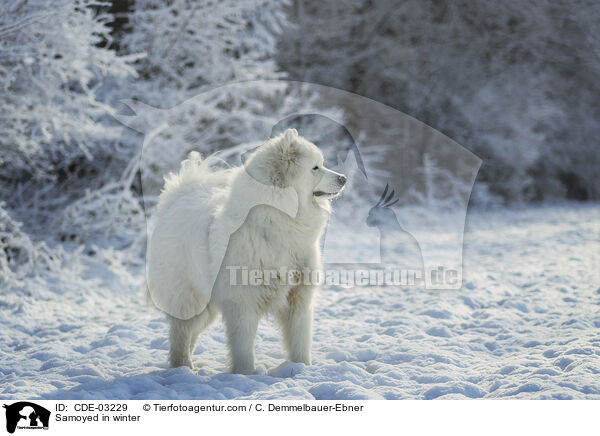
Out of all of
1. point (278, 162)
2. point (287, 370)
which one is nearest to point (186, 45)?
point (278, 162)

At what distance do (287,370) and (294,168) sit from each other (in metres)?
1.34

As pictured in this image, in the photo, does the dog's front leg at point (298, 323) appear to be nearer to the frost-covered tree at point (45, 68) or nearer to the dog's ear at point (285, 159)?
the dog's ear at point (285, 159)

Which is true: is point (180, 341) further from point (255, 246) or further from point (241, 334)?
point (255, 246)

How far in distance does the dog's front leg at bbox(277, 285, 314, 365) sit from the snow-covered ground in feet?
0.42

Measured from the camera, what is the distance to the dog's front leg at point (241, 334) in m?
3.43

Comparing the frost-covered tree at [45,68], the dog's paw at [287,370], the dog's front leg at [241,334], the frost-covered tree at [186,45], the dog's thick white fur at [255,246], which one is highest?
the frost-covered tree at [186,45]

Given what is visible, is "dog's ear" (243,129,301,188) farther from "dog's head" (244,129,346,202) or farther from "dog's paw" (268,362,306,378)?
"dog's paw" (268,362,306,378)

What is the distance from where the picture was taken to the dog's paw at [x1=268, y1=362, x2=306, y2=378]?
3557 millimetres

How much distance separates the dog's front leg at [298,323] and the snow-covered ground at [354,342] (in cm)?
13

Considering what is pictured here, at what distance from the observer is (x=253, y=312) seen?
344cm

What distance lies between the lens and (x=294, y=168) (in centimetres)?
339
